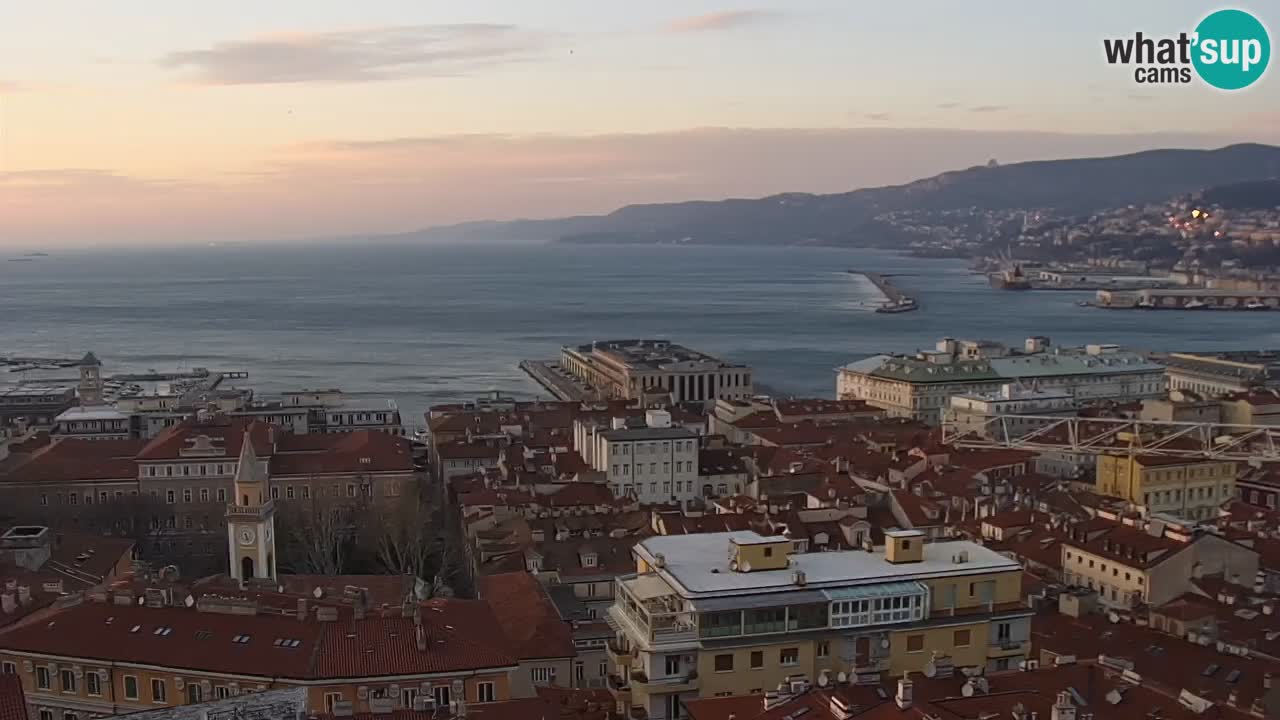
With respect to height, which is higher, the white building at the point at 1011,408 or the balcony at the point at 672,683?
the balcony at the point at 672,683

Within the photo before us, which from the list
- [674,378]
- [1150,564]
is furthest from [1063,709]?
[674,378]

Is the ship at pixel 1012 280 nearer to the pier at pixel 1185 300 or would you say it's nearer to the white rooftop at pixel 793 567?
the pier at pixel 1185 300

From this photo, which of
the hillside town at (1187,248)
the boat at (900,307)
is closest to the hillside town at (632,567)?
the boat at (900,307)

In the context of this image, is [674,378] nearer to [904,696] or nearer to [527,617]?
[527,617]

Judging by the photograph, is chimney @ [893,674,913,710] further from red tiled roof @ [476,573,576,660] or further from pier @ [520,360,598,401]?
pier @ [520,360,598,401]

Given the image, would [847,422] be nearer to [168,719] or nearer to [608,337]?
[168,719]

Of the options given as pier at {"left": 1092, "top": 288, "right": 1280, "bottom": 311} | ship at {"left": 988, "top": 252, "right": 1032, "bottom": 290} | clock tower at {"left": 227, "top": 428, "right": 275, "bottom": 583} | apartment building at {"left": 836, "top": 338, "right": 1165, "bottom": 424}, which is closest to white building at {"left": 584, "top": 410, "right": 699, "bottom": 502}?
clock tower at {"left": 227, "top": 428, "right": 275, "bottom": 583}

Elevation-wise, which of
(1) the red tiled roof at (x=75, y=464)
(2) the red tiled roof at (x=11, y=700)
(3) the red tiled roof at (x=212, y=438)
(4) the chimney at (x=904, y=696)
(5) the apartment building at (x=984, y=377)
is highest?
(2) the red tiled roof at (x=11, y=700)
